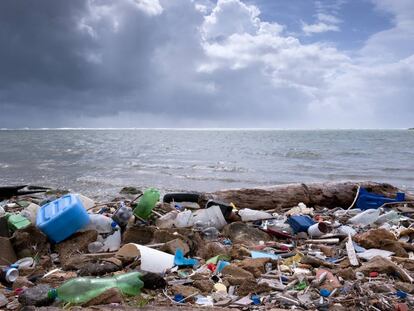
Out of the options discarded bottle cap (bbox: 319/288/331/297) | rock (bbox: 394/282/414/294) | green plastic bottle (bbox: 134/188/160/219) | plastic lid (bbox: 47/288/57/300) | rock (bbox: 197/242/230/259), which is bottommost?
rock (bbox: 197/242/230/259)

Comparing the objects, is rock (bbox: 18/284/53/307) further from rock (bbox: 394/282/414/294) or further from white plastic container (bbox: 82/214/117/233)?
rock (bbox: 394/282/414/294)

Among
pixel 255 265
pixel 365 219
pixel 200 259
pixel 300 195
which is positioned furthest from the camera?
pixel 300 195

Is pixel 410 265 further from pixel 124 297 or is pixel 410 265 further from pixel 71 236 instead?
pixel 71 236

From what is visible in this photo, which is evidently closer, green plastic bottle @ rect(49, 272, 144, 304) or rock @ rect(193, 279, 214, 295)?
green plastic bottle @ rect(49, 272, 144, 304)

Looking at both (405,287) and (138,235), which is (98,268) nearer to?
(138,235)

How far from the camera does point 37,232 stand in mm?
5016

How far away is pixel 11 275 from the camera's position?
3.91 meters

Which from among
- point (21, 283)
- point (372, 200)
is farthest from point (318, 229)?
point (21, 283)

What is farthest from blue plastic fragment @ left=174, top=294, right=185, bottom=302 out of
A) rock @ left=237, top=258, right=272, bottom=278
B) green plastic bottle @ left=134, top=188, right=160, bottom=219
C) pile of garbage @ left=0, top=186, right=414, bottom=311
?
green plastic bottle @ left=134, top=188, right=160, bottom=219

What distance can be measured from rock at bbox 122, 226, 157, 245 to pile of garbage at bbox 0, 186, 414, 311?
0.04ft

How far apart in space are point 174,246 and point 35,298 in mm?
1792

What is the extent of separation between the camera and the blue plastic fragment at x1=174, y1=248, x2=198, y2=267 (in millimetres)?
4408

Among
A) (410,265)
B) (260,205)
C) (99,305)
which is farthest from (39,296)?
(260,205)

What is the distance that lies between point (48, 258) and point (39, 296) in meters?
1.67
